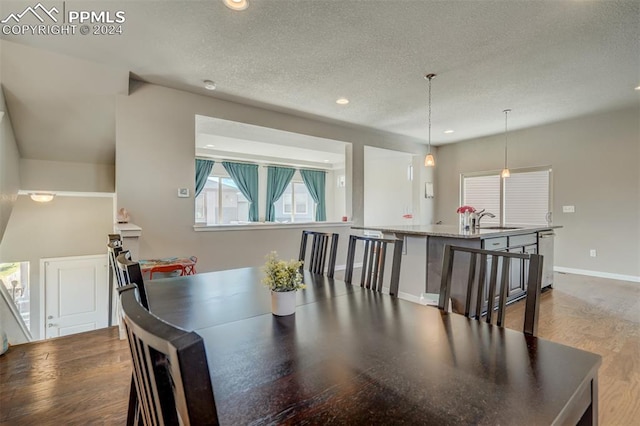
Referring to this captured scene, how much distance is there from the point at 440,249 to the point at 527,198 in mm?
3858

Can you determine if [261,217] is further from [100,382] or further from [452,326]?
[452,326]

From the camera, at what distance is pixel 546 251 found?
162 inches

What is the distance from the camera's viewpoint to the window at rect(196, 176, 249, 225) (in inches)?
303

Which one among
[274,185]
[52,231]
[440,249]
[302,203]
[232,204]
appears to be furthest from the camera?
[302,203]

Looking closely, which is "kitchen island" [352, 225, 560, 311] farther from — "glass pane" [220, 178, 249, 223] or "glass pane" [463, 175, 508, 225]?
"glass pane" [220, 178, 249, 223]

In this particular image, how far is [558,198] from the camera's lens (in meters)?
5.44

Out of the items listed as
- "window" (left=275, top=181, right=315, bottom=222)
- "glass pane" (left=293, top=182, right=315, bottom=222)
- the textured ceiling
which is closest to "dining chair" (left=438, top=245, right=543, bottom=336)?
the textured ceiling

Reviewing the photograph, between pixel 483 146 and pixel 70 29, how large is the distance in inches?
271

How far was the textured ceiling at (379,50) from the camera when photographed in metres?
2.26

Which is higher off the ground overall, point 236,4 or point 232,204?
point 236,4

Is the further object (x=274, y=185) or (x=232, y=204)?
(x=274, y=185)

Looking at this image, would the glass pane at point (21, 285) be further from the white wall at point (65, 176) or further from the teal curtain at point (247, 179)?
the teal curtain at point (247, 179)

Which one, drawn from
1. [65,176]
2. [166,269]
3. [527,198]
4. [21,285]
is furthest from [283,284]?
[527,198]

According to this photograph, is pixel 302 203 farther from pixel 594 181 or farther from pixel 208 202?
pixel 594 181
